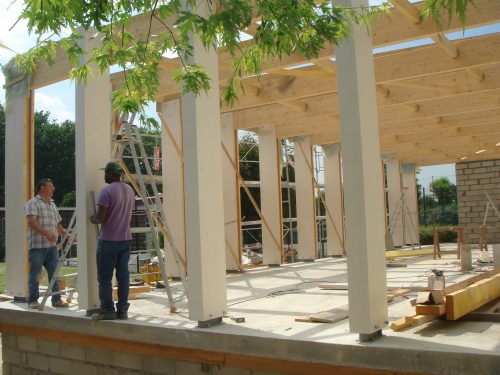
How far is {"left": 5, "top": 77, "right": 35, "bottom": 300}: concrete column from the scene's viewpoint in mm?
6617

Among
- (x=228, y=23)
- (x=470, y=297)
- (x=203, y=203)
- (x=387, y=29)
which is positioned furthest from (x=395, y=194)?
(x=228, y=23)

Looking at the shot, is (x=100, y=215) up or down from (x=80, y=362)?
up

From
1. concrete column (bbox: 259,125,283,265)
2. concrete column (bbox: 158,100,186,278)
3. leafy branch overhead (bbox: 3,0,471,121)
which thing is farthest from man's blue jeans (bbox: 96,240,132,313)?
concrete column (bbox: 259,125,283,265)

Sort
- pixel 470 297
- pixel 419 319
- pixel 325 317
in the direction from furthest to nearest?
pixel 325 317 < pixel 470 297 < pixel 419 319

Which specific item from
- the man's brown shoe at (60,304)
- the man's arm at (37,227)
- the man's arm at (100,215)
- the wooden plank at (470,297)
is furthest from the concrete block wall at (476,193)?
the man's arm at (100,215)

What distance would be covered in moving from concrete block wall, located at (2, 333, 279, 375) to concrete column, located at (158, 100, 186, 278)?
3.26 metres

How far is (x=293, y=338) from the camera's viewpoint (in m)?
3.80

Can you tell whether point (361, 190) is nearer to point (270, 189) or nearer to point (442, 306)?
point (442, 306)

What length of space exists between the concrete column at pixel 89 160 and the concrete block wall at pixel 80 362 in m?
0.48

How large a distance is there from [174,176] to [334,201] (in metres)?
5.76

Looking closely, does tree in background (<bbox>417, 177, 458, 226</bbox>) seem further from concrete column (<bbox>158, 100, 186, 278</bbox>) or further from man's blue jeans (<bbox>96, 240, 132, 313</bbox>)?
man's blue jeans (<bbox>96, 240, 132, 313</bbox>)

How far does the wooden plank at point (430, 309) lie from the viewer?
3.90m

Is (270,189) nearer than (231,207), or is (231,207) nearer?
(231,207)

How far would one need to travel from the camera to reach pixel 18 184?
22.0ft
